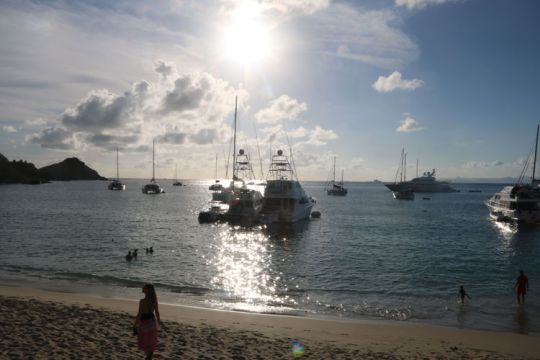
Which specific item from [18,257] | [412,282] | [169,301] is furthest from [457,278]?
[18,257]

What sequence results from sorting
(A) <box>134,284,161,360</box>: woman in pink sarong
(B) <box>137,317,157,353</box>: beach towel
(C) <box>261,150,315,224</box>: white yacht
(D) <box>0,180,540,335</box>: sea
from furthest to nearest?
1. (C) <box>261,150,315,224</box>: white yacht
2. (D) <box>0,180,540,335</box>: sea
3. (B) <box>137,317,157,353</box>: beach towel
4. (A) <box>134,284,161,360</box>: woman in pink sarong

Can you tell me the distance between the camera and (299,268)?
1296 inches

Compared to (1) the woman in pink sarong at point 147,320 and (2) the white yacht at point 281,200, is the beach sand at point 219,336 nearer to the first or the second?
(1) the woman in pink sarong at point 147,320

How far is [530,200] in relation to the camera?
219ft

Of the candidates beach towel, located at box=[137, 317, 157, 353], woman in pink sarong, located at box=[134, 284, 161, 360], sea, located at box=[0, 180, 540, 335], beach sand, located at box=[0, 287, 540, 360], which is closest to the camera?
woman in pink sarong, located at box=[134, 284, 161, 360]

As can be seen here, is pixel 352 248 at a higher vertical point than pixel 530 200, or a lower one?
lower

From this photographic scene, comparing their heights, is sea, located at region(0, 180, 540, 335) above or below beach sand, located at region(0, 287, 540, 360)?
below

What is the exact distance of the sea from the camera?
73.2 feet

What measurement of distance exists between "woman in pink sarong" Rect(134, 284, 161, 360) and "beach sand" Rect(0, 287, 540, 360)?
2.20m

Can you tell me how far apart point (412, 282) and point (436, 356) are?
1501cm

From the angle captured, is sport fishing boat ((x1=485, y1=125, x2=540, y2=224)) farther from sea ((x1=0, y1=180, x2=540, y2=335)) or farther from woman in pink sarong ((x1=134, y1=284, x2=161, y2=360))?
woman in pink sarong ((x1=134, y1=284, x2=161, y2=360))

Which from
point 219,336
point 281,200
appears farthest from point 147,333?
point 281,200

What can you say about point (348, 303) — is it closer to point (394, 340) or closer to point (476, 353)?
point (394, 340)

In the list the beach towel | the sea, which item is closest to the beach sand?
the beach towel
